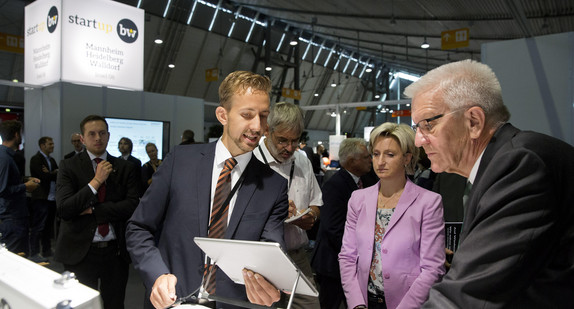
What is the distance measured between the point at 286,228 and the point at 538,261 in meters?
1.55

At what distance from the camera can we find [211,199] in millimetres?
1573

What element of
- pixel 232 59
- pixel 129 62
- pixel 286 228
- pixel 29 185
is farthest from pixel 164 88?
pixel 286 228

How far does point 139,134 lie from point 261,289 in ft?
18.6

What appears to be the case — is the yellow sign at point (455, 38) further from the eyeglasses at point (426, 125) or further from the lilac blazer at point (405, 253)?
the eyeglasses at point (426, 125)

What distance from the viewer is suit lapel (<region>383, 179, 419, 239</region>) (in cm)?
201

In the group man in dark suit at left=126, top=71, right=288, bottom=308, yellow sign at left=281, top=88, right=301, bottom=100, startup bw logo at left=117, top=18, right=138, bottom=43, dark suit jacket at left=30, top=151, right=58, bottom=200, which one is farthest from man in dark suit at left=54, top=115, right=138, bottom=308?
yellow sign at left=281, top=88, right=301, bottom=100

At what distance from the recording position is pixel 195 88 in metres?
16.6

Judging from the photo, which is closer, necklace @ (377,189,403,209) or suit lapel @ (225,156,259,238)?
suit lapel @ (225,156,259,238)

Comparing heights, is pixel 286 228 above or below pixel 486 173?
below

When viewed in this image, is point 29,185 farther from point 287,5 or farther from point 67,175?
point 287,5

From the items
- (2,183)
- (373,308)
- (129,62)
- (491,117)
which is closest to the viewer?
(491,117)

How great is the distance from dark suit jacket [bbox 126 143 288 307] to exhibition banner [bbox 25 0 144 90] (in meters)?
4.64

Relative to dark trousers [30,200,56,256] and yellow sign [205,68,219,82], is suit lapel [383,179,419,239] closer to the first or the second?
dark trousers [30,200,56,256]

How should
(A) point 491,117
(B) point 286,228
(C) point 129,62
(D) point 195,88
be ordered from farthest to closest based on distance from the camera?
(D) point 195,88
(C) point 129,62
(B) point 286,228
(A) point 491,117
